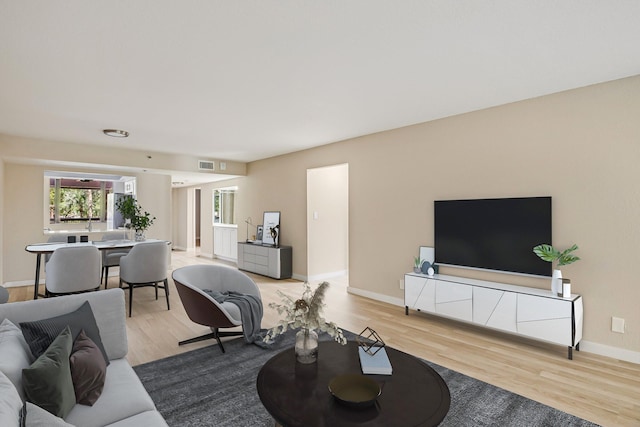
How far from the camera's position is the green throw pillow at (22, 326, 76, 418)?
4.46ft

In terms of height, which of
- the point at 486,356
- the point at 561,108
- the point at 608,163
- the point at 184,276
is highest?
the point at 561,108

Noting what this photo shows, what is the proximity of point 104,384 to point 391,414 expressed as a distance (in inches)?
58.0

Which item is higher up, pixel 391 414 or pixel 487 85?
pixel 487 85

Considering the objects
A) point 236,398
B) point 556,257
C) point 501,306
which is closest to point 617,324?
point 556,257

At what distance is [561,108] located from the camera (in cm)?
331

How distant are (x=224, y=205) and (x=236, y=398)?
7.20 meters

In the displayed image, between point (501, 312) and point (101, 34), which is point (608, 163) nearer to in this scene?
point (501, 312)

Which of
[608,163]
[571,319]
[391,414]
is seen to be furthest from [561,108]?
[391,414]

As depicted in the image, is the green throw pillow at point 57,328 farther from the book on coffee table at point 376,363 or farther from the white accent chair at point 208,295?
the book on coffee table at point 376,363

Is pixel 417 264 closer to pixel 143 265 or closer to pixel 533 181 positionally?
pixel 533 181

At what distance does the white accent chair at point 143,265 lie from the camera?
172 inches

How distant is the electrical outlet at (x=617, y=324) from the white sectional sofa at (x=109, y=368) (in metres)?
3.69

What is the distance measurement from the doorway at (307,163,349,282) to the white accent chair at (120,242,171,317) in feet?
8.58

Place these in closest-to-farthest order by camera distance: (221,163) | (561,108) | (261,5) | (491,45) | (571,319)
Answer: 1. (261,5)
2. (491,45)
3. (571,319)
4. (561,108)
5. (221,163)
